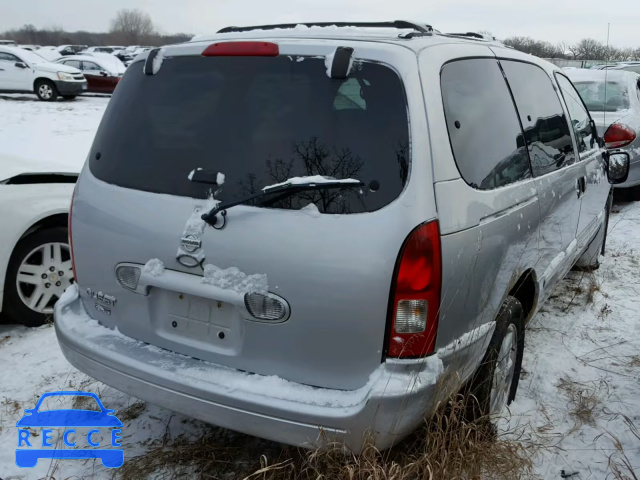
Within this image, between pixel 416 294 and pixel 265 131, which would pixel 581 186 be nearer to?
pixel 416 294

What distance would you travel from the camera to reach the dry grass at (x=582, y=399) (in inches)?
117

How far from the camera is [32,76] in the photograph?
63.1ft

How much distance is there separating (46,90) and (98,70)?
4.58 meters

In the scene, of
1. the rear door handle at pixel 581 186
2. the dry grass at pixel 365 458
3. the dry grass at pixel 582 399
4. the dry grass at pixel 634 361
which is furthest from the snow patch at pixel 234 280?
the dry grass at pixel 634 361

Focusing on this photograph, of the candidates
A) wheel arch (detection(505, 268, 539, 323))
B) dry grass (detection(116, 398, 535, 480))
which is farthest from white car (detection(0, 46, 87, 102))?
wheel arch (detection(505, 268, 539, 323))

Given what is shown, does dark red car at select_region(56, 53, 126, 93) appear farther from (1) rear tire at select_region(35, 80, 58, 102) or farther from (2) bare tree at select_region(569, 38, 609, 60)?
(2) bare tree at select_region(569, 38, 609, 60)

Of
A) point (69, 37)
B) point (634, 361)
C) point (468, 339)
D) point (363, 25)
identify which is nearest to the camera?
point (468, 339)

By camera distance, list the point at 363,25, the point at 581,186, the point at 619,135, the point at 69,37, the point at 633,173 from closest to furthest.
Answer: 1. the point at 363,25
2. the point at 581,186
3. the point at 619,135
4. the point at 633,173
5. the point at 69,37

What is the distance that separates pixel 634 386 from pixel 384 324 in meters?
2.13

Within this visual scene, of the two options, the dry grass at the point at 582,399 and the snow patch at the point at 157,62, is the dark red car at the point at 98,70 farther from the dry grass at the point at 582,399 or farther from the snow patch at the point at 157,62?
the dry grass at the point at 582,399

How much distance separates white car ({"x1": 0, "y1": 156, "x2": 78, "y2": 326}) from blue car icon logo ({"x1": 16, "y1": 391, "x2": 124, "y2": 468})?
3.14 ft

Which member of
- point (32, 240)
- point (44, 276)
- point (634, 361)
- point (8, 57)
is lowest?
point (634, 361)

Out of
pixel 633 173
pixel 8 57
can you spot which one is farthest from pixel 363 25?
pixel 8 57

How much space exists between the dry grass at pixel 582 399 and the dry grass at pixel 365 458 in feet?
1.77
